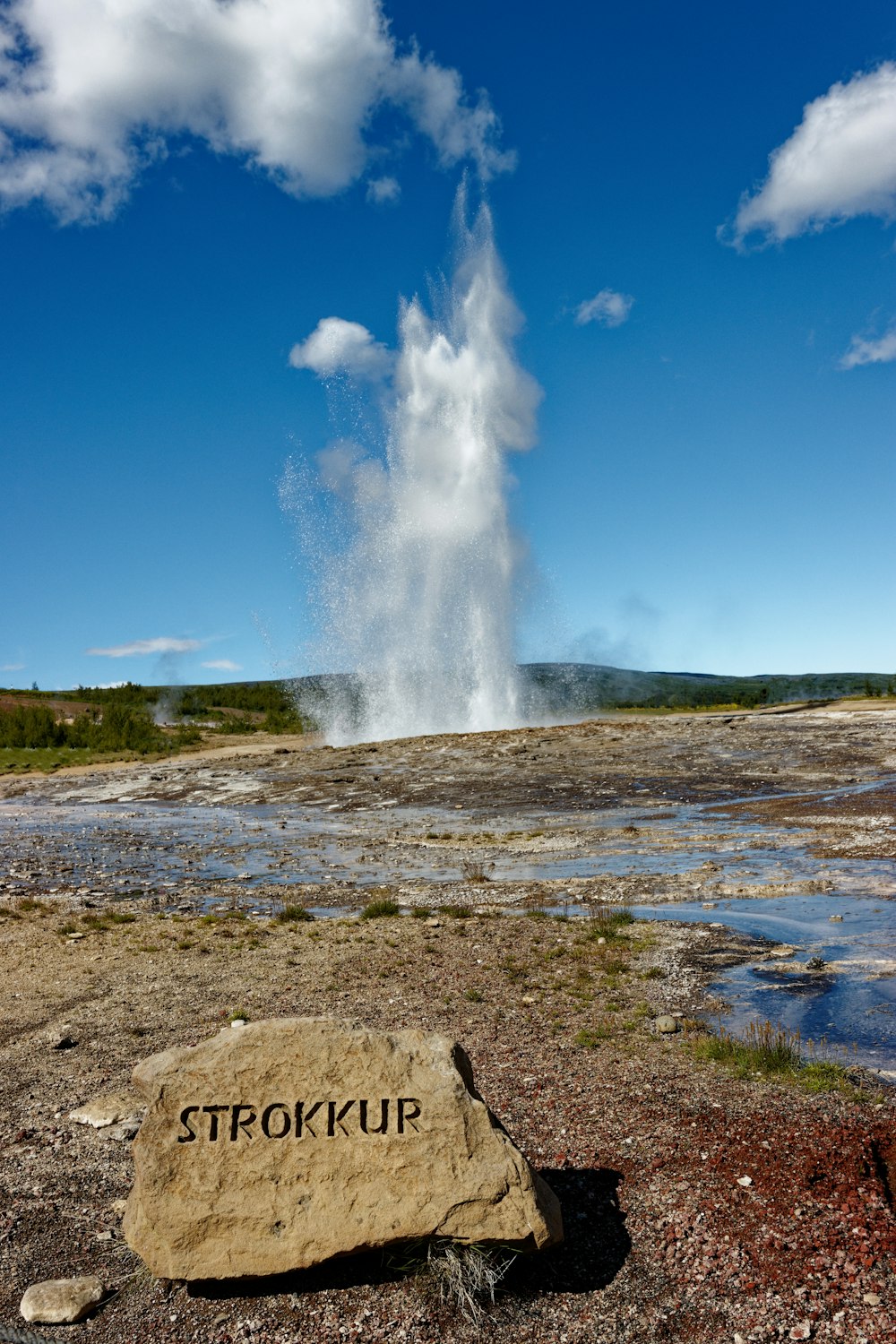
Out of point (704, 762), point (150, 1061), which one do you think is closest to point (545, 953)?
point (150, 1061)

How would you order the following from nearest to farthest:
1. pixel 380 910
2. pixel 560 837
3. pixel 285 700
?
pixel 380 910
pixel 560 837
pixel 285 700

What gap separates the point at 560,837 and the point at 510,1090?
19.0 meters

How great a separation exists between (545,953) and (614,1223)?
7946mm

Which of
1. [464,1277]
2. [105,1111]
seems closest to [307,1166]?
[464,1277]

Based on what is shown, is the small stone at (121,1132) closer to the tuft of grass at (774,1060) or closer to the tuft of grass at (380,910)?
the tuft of grass at (774,1060)

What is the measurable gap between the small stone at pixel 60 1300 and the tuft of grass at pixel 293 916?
1184 cm

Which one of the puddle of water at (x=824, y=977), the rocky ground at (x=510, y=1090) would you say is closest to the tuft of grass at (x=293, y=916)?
the rocky ground at (x=510, y=1090)

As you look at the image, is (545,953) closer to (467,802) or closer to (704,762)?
(467,802)

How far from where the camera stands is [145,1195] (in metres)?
6.10

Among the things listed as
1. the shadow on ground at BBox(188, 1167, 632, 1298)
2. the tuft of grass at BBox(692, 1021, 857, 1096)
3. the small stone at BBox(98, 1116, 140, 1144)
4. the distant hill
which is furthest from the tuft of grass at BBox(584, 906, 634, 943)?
the distant hill

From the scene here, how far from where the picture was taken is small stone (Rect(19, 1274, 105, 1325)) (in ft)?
20.1

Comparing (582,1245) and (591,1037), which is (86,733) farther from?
(582,1245)

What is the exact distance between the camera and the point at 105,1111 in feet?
30.3

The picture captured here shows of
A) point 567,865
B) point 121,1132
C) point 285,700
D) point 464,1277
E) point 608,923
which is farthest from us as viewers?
point 285,700
